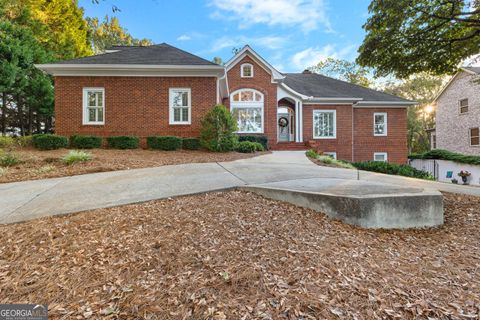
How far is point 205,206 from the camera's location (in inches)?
150

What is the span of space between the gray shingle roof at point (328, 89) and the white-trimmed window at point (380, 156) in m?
3.66

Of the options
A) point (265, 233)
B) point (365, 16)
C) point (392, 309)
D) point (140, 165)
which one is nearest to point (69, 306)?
point (265, 233)

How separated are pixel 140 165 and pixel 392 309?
7.15 metres

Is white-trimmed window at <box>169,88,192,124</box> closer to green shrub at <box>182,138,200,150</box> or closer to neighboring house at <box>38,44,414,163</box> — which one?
neighboring house at <box>38,44,414,163</box>

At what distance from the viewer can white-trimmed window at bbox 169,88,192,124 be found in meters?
12.0

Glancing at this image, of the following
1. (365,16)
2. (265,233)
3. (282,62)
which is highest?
(282,62)

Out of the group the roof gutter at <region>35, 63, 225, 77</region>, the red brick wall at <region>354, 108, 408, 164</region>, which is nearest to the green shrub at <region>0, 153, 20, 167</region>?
the roof gutter at <region>35, 63, 225, 77</region>

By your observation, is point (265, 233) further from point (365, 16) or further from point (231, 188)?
point (365, 16)

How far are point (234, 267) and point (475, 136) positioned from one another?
82.7ft

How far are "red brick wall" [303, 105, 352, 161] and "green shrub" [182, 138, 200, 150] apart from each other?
314 inches

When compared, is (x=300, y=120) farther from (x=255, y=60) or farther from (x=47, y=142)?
(x=47, y=142)

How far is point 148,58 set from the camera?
12.3 m

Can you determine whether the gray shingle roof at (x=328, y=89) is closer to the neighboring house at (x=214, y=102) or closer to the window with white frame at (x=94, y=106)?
the neighboring house at (x=214, y=102)

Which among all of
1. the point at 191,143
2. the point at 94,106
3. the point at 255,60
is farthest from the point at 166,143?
the point at 255,60
